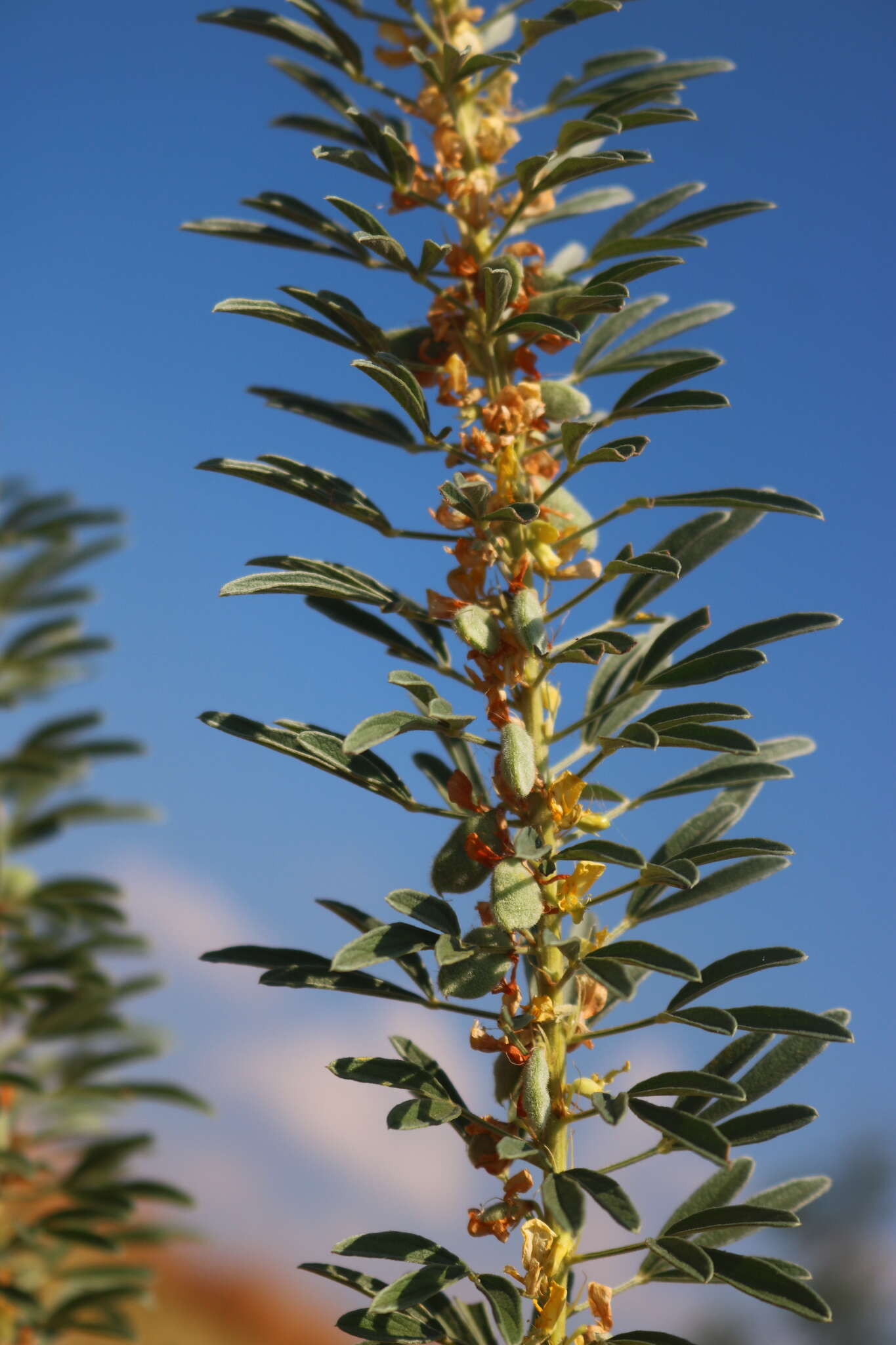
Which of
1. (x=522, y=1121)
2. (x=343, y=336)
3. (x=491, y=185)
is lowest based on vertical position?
(x=522, y=1121)

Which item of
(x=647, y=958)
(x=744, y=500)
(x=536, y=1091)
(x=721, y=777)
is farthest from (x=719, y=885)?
(x=744, y=500)

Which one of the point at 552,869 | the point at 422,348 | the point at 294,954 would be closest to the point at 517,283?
the point at 422,348

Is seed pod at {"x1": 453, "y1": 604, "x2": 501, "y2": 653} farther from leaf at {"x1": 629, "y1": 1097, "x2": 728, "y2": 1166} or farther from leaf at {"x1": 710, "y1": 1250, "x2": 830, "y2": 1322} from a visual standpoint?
leaf at {"x1": 710, "y1": 1250, "x2": 830, "y2": 1322}

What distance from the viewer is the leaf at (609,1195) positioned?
3.25ft

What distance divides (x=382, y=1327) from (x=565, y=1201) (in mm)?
240

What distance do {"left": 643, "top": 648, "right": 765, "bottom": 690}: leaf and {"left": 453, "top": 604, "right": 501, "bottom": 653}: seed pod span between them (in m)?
0.21

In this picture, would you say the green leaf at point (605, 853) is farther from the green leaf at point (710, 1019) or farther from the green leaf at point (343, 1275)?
the green leaf at point (343, 1275)

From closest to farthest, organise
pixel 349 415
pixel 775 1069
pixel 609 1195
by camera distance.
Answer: pixel 609 1195 → pixel 775 1069 → pixel 349 415

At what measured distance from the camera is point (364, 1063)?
1.17 meters

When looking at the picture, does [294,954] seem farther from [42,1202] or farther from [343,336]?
[42,1202]

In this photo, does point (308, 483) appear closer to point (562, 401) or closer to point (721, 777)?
point (562, 401)

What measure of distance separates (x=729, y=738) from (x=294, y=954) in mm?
567

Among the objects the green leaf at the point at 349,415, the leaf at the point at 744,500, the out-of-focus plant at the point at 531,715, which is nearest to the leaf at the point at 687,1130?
the out-of-focus plant at the point at 531,715

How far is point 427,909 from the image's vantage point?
120 centimetres
